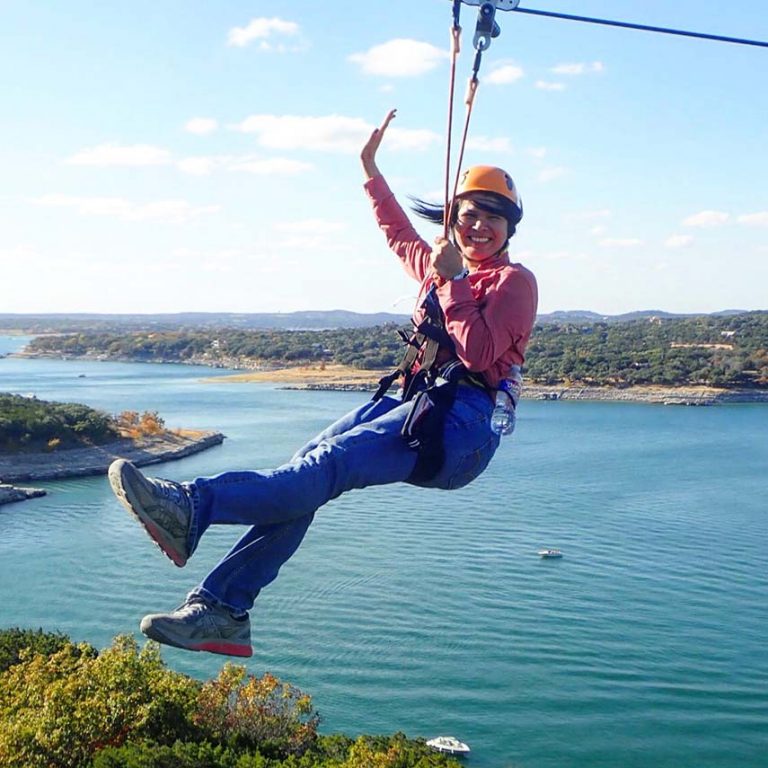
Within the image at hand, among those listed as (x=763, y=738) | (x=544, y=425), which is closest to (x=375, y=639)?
(x=763, y=738)

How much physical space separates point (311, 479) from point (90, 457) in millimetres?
23987

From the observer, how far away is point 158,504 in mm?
1823

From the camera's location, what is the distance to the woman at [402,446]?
1918 mm

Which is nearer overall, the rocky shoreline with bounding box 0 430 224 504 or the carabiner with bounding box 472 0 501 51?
the carabiner with bounding box 472 0 501 51

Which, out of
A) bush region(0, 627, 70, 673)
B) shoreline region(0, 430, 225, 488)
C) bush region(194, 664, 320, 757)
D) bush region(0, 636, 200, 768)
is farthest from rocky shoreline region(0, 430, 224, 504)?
bush region(194, 664, 320, 757)

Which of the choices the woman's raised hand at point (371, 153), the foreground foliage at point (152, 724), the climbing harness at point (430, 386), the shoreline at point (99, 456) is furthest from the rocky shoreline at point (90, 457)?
the climbing harness at point (430, 386)

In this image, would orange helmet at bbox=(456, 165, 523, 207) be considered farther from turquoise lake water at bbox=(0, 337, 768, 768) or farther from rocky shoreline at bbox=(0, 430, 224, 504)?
rocky shoreline at bbox=(0, 430, 224, 504)

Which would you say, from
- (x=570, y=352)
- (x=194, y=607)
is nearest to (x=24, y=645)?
(x=194, y=607)

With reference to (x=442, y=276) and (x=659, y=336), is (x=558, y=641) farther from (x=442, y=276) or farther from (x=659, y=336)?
(x=659, y=336)

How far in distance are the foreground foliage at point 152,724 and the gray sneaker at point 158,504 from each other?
5299mm

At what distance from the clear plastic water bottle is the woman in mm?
25

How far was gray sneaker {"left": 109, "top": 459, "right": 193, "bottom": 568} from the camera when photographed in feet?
5.92

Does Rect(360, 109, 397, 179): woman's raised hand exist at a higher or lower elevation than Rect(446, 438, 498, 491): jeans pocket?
higher

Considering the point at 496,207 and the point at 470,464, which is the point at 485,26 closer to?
the point at 496,207
